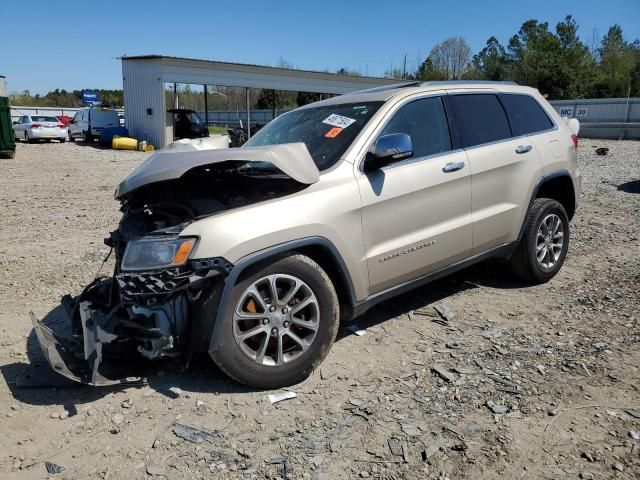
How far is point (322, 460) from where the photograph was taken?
2.71 m

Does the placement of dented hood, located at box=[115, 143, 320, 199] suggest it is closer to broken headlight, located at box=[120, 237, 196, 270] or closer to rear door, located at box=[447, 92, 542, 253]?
broken headlight, located at box=[120, 237, 196, 270]

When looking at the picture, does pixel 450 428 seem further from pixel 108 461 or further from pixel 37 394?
pixel 37 394

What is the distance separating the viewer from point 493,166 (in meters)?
4.47

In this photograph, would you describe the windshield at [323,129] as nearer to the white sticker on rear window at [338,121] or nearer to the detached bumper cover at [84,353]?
the white sticker on rear window at [338,121]

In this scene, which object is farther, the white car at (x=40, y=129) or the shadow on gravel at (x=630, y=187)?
the white car at (x=40, y=129)

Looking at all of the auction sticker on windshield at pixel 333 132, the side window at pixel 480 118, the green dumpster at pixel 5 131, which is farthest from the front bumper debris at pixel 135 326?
the green dumpster at pixel 5 131

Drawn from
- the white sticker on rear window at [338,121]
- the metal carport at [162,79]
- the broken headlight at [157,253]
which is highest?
the metal carport at [162,79]

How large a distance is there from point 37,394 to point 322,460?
194cm

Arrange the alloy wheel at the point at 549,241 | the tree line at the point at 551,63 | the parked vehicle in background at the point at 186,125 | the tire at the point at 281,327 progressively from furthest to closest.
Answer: the tree line at the point at 551,63 → the parked vehicle in background at the point at 186,125 → the alloy wheel at the point at 549,241 → the tire at the point at 281,327

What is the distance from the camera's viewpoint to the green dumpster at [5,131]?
1723cm

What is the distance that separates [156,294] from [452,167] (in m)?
2.47

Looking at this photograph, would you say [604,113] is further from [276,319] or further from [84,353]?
[84,353]

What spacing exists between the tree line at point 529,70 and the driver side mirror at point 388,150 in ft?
109

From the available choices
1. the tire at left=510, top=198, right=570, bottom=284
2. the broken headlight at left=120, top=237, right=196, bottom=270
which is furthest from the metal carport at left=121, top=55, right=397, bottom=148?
the broken headlight at left=120, top=237, right=196, bottom=270
